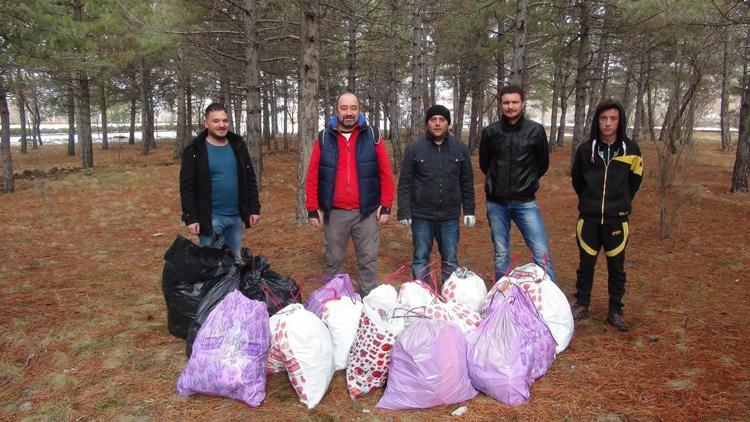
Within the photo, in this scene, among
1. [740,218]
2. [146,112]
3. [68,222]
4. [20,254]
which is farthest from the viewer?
[146,112]

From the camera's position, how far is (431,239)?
4.05 m

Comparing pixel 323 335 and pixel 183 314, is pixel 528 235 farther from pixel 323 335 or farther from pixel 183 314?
pixel 183 314

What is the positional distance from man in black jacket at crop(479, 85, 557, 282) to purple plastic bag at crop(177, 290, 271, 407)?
2166 millimetres

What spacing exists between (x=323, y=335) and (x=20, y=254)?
540cm

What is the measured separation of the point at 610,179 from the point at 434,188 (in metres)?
1.35

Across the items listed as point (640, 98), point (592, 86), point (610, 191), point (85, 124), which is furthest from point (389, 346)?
point (592, 86)

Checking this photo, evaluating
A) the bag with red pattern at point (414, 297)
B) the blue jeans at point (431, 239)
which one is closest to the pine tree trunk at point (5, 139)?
the blue jeans at point (431, 239)

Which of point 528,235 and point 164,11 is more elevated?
point 164,11

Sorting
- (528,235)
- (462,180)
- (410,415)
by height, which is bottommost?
(410,415)

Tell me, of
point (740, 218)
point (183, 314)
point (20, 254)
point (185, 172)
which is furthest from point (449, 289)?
point (740, 218)

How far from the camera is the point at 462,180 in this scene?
157 inches

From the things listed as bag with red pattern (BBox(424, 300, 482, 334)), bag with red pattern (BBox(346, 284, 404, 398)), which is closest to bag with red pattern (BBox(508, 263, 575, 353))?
bag with red pattern (BBox(424, 300, 482, 334))

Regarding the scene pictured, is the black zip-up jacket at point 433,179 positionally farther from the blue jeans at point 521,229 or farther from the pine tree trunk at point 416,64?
the pine tree trunk at point 416,64

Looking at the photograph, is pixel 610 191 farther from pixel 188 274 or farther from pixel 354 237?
pixel 188 274
